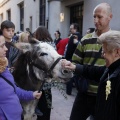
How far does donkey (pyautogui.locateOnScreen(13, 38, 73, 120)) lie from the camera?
356 cm

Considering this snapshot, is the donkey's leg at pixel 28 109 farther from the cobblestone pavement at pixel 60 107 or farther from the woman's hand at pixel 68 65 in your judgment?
the cobblestone pavement at pixel 60 107

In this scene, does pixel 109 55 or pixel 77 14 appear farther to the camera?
pixel 77 14

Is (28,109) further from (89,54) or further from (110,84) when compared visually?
(110,84)

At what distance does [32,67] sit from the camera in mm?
3621

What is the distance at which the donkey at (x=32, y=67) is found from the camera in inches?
140

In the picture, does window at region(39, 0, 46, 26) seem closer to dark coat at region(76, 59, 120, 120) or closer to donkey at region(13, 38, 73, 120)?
donkey at region(13, 38, 73, 120)

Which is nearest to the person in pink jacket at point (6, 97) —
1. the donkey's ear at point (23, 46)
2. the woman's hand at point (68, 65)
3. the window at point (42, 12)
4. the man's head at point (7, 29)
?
the donkey's ear at point (23, 46)

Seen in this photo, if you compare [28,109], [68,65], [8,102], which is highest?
[68,65]

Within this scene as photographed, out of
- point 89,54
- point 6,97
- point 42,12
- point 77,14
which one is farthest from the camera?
point 42,12

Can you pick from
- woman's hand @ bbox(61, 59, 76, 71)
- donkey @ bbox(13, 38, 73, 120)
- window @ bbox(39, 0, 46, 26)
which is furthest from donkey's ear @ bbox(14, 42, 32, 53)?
window @ bbox(39, 0, 46, 26)

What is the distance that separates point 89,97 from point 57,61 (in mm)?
598

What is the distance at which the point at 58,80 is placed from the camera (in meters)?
3.59

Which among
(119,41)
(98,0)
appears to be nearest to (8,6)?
(98,0)

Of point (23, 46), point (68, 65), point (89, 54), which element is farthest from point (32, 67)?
point (89, 54)
